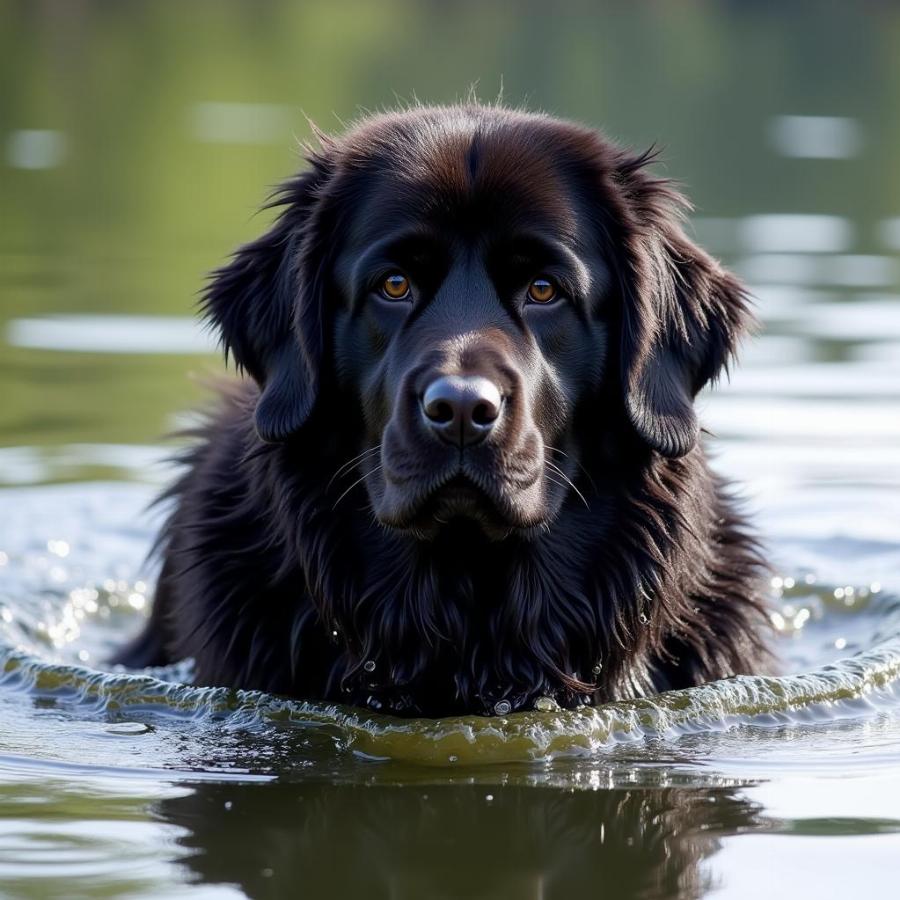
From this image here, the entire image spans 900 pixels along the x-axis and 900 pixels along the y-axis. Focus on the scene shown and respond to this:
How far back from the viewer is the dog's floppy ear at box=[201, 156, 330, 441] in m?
5.57

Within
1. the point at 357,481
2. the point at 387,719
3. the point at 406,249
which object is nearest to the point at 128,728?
the point at 387,719

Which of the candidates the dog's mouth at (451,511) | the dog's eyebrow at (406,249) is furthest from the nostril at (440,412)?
the dog's eyebrow at (406,249)

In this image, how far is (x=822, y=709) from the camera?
18.8 feet

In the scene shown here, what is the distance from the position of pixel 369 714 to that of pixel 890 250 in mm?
10408

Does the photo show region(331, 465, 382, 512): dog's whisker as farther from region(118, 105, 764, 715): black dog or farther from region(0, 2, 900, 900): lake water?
region(0, 2, 900, 900): lake water

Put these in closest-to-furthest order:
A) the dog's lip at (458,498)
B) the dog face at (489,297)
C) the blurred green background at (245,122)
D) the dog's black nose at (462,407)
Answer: the dog's black nose at (462,407), the dog's lip at (458,498), the dog face at (489,297), the blurred green background at (245,122)

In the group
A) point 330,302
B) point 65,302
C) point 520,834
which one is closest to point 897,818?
point 520,834

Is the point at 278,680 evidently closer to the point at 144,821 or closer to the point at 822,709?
the point at 144,821

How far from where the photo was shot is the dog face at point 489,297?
208 inches

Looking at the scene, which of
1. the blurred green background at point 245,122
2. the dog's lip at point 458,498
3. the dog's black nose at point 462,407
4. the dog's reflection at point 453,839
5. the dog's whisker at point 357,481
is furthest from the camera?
the blurred green background at point 245,122

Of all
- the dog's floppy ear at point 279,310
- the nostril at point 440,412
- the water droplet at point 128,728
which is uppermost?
the dog's floppy ear at point 279,310

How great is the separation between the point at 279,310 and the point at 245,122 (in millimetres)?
17335

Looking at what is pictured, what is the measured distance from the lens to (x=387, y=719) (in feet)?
18.1

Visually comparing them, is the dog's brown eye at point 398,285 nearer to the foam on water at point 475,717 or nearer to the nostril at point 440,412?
the nostril at point 440,412
